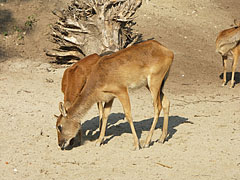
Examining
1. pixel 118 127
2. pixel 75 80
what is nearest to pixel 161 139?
pixel 118 127

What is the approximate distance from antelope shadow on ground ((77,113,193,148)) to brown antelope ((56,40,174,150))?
1.90 ft

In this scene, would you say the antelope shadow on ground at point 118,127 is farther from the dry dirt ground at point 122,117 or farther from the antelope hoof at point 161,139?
the antelope hoof at point 161,139

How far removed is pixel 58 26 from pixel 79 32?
0.79 m

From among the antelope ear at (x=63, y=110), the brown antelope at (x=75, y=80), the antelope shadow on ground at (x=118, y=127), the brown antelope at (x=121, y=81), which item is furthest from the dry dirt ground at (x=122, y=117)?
the brown antelope at (x=75, y=80)

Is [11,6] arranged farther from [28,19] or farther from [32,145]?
[32,145]

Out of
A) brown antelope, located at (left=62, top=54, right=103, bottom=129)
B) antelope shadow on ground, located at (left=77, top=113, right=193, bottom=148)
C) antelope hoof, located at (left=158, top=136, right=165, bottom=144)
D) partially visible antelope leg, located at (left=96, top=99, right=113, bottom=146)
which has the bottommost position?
antelope shadow on ground, located at (left=77, top=113, right=193, bottom=148)

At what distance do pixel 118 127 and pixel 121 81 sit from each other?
173 cm

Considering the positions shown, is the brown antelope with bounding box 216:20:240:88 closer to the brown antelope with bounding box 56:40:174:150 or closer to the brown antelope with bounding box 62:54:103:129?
the brown antelope with bounding box 56:40:174:150

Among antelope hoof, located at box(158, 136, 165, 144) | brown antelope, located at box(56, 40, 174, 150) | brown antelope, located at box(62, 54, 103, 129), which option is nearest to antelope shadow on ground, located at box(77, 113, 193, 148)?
antelope hoof, located at box(158, 136, 165, 144)

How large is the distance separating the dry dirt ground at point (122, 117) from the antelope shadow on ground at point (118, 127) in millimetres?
22

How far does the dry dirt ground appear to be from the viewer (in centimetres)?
643

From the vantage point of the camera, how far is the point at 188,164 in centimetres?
650

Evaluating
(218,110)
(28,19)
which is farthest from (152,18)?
(218,110)

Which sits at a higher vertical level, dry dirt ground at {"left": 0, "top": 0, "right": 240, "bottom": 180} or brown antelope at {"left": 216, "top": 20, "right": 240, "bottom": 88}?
brown antelope at {"left": 216, "top": 20, "right": 240, "bottom": 88}
